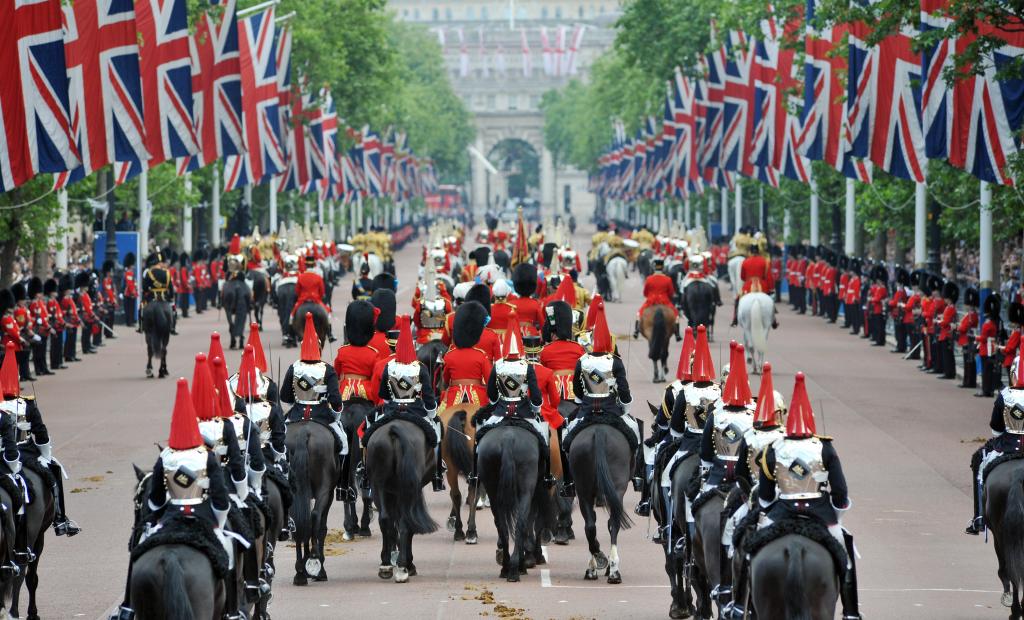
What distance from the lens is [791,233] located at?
205ft

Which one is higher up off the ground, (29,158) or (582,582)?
(29,158)

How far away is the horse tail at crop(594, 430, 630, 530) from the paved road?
554 millimetres

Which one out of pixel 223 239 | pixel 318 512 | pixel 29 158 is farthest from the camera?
pixel 223 239

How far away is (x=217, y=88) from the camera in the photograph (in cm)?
4534

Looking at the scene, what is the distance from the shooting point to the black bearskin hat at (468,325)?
744 inches

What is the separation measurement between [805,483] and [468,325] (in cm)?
696

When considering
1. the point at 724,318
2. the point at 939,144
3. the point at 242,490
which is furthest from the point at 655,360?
the point at 242,490

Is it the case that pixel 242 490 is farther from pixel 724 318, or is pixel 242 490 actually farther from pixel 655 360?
pixel 724 318

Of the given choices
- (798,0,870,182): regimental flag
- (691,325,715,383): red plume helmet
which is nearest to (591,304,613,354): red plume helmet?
(691,325,715,383): red plume helmet

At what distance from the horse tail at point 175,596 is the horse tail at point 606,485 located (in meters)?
5.65

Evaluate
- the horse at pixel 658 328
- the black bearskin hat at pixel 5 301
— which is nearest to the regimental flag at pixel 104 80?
the black bearskin hat at pixel 5 301

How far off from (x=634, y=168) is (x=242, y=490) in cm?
8031

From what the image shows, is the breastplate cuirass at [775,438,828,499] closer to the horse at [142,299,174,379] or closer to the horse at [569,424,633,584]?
the horse at [569,424,633,584]

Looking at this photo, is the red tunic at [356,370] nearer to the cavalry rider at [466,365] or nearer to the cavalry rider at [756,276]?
the cavalry rider at [466,365]
